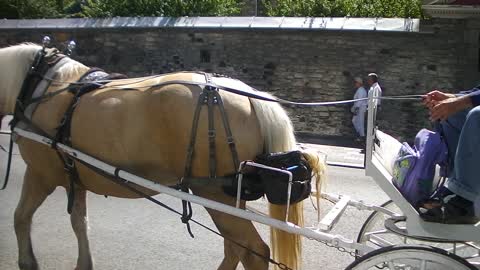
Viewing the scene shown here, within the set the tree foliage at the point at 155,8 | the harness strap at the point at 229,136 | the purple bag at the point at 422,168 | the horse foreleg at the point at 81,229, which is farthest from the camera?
the tree foliage at the point at 155,8

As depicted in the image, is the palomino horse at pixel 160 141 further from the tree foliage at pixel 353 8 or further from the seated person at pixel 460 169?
the tree foliage at pixel 353 8

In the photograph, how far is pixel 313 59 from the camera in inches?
548

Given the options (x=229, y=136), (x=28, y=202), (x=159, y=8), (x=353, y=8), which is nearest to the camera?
(x=229, y=136)

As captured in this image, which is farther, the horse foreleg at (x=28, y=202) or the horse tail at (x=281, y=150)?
the horse foreleg at (x=28, y=202)

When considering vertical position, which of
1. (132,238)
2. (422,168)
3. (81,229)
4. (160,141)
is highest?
(160,141)

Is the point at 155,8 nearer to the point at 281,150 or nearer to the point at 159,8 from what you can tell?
the point at 159,8

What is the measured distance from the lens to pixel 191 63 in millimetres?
14984

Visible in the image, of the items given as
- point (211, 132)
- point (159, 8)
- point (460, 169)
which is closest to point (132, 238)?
point (211, 132)

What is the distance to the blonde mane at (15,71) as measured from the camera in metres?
4.11

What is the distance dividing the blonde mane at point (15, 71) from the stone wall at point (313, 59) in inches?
401

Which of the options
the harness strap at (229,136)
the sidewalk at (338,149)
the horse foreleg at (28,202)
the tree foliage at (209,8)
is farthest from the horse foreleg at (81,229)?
the tree foliage at (209,8)

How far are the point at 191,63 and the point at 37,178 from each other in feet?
36.8

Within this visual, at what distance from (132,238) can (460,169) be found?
3334 millimetres

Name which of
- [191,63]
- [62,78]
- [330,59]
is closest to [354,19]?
[330,59]
